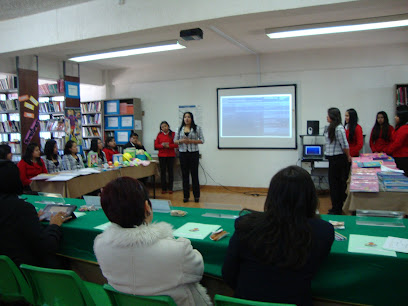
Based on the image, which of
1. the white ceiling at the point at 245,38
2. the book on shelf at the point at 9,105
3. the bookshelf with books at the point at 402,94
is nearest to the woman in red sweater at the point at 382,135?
the bookshelf with books at the point at 402,94

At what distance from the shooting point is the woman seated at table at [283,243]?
4.26ft

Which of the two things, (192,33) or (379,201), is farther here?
(192,33)

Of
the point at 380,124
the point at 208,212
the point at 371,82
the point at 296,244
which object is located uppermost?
the point at 371,82

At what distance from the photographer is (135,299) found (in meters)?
1.33

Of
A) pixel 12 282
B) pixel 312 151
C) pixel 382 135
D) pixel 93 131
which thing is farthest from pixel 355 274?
pixel 93 131

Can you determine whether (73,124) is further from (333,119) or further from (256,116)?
(333,119)

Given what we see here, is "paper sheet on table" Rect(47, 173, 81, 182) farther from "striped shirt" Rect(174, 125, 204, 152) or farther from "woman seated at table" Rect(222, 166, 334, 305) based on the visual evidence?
"woman seated at table" Rect(222, 166, 334, 305)

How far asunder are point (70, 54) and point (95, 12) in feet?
9.72

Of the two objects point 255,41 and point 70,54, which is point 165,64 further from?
point 255,41

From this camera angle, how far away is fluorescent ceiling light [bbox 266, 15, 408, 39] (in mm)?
4152

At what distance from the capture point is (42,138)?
764 cm

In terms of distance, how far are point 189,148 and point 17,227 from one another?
4.07 meters

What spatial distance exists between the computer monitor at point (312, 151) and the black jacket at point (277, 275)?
497cm

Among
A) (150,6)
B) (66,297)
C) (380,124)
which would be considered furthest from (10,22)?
(380,124)
